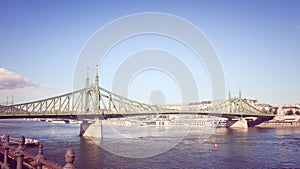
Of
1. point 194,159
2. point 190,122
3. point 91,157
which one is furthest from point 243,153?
point 190,122

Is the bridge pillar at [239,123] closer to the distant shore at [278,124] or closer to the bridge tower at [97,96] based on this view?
the distant shore at [278,124]

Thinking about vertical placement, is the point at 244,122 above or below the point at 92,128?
below

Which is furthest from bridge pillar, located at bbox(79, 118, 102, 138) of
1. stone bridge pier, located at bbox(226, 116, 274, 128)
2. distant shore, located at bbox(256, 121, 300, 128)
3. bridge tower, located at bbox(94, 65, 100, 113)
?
distant shore, located at bbox(256, 121, 300, 128)

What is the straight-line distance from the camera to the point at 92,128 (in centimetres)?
5497

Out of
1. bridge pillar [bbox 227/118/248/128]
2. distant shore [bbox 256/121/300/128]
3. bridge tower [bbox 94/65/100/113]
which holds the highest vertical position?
bridge tower [bbox 94/65/100/113]

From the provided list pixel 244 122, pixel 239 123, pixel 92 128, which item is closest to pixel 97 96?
pixel 92 128

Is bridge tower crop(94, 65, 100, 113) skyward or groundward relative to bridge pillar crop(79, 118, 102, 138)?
skyward

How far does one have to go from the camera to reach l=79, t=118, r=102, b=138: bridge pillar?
175ft

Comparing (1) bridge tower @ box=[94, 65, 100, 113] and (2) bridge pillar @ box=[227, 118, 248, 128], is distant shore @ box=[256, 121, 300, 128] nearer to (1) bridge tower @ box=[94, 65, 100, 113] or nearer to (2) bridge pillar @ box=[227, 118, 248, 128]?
(2) bridge pillar @ box=[227, 118, 248, 128]

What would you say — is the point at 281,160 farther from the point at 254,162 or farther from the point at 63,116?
the point at 63,116

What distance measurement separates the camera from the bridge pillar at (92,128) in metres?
53.4

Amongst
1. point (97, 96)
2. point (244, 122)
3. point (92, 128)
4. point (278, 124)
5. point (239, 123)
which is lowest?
point (278, 124)

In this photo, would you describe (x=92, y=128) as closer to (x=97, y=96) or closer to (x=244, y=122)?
(x=97, y=96)

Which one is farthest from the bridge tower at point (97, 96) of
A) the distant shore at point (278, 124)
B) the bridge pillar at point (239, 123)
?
the distant shore at point (278, 124)
